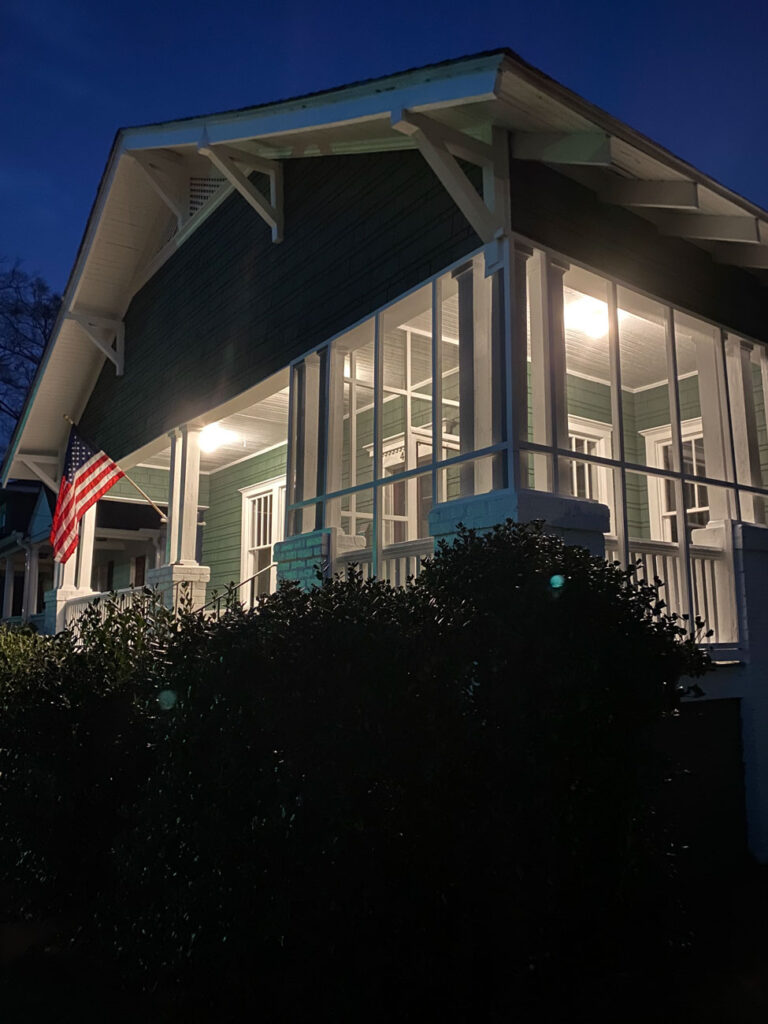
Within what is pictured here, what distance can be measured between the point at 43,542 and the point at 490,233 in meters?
16.4

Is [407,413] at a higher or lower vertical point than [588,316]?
lower

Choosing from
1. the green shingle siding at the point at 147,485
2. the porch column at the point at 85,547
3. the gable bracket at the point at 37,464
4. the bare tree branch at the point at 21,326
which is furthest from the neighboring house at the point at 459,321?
the bare tree branch at the point at 21,326

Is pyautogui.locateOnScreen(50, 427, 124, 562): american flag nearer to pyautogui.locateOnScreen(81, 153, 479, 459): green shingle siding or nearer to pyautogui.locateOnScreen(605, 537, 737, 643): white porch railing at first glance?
pyautogui.locateOnScreen(81, 153, 479, 459): green shingle siding

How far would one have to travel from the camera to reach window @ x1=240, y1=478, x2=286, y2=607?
13125mm

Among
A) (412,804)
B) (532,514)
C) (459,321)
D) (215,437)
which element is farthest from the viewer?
(215,437)

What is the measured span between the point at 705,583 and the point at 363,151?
5.01 meters

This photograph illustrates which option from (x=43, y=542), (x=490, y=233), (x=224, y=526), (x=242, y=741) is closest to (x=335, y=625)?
(x=242, y=741)

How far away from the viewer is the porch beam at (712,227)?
20.7ft

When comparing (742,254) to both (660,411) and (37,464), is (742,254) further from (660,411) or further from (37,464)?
(37,464)

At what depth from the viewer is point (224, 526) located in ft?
49.0

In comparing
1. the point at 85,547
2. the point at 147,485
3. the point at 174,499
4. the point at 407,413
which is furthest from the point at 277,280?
the point at 147,485

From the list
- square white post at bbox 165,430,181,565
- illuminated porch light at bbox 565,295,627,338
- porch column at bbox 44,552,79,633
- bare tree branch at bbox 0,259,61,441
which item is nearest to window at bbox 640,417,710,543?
illuminated porch light at bbox 565,295,627,338

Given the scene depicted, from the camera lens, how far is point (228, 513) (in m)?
14.8

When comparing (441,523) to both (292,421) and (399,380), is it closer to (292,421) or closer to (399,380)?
(292,421)
